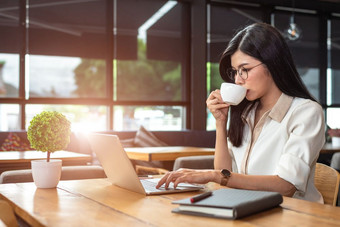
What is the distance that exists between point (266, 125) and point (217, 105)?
22cm

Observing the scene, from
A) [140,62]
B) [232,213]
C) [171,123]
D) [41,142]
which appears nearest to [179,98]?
[171,123]

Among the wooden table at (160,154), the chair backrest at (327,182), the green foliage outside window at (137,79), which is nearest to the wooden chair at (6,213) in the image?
the chair backrest at (327,182)

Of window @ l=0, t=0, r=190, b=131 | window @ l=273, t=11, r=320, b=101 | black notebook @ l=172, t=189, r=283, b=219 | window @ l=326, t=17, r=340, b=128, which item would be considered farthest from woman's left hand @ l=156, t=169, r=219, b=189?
window @ l=326, t=17, r=340, b=128

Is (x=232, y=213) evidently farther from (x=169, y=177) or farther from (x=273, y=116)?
(x=273, y=116)

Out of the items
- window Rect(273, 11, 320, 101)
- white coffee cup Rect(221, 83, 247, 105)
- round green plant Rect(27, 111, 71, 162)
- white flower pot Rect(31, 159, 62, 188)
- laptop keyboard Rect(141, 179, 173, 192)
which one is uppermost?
window Rect(273, 11, 320, 101)

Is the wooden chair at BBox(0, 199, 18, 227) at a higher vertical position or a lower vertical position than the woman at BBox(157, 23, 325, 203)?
lower

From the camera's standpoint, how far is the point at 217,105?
1.91m

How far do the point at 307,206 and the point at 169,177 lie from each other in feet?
1.47

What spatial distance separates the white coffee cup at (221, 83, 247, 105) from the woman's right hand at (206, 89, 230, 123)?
143 mm

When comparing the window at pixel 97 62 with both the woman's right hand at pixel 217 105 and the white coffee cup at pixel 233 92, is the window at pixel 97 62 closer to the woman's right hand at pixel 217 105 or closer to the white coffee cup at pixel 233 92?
the woman's right hand at pixel 217 105

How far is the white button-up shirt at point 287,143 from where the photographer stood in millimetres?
1601

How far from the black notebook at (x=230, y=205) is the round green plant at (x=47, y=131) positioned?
65cm

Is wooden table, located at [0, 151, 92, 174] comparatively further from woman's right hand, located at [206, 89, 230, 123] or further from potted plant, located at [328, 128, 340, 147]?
potted plant, located at [328, 128, 340, 147]

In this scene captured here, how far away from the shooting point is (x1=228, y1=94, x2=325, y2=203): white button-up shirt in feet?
5.25
